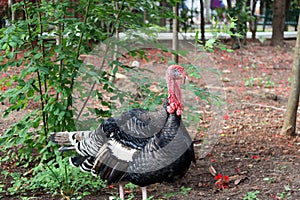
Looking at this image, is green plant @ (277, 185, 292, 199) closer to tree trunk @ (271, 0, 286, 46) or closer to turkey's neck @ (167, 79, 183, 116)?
turkey's neck @ (167, 79, 183, 116)

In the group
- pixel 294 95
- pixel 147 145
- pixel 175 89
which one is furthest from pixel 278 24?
pixel 147 145

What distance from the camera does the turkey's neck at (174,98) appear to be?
367cm

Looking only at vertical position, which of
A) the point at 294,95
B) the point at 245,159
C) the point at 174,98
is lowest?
the point at 245,159

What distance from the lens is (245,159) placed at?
5117mm

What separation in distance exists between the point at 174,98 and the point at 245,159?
6.15 feet

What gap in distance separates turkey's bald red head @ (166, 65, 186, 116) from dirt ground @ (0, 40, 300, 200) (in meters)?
0.87

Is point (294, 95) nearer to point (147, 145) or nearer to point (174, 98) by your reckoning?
point (174, 98)

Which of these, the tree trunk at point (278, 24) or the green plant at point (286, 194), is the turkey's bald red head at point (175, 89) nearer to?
the green plant at point (286, 194)

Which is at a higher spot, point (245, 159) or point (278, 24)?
point (278, 24)

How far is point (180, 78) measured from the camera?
12.3ft

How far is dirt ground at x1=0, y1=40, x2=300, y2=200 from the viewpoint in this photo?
4.27m

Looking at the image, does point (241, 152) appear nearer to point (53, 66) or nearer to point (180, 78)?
point (180, 78)

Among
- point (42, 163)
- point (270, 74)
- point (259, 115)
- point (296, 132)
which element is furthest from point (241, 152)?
point (270, 74)

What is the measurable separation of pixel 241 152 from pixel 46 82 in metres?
2.60
